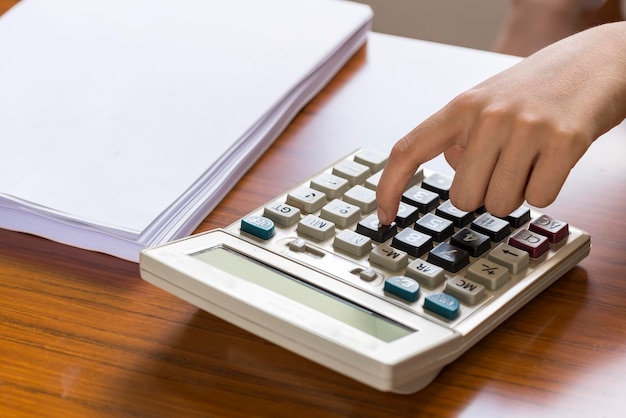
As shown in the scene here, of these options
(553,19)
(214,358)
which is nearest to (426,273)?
(214,358)

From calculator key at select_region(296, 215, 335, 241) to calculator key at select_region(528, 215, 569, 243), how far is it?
0.39 ft

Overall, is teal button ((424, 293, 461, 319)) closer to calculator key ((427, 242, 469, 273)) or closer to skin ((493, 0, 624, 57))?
calculator key ((427, 242, 469, 273))

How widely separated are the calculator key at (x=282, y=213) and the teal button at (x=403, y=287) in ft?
0.27

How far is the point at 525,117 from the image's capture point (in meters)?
0.50

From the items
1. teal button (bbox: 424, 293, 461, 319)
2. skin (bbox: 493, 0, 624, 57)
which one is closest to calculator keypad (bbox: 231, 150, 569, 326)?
teal button (bbox: 424, 293, 461, 319)

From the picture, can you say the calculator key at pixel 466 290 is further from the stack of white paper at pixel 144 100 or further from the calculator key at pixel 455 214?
the stack of white paper at pixel 144 100

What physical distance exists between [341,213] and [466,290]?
10 centimetres

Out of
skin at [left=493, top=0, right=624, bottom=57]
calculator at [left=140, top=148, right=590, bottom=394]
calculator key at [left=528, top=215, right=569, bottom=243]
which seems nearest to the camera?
calculator at [left=140, top=148, right=590, bottom=394]

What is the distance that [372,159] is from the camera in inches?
23.2

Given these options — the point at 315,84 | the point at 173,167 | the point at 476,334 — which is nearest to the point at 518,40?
the point at 315,84

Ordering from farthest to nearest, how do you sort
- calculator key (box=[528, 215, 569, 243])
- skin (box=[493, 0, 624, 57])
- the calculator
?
skin (box=[493, 0, 624, 57]) → calculator key (box=[528, 215, 569, 243]) → the calculator

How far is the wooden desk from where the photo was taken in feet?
1.39

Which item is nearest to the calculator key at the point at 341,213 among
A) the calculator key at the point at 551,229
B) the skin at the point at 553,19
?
the calculator key at the point at 551,229

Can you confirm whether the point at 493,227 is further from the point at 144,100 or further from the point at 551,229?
the point at 144,100
